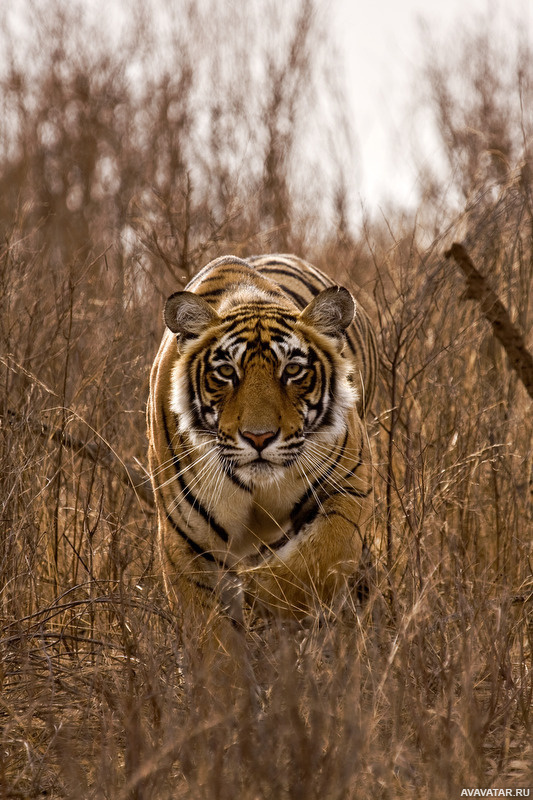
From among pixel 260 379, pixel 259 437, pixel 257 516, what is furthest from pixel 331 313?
pixel 257 516

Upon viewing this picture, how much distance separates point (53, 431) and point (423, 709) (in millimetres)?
2187

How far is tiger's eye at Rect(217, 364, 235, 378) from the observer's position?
370 cm

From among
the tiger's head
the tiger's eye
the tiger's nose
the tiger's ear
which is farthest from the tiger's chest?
the tiger's ear

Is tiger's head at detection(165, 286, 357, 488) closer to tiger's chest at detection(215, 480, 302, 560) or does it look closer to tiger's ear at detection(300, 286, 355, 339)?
tiger's ear at detection(300, 286, 355, 339)

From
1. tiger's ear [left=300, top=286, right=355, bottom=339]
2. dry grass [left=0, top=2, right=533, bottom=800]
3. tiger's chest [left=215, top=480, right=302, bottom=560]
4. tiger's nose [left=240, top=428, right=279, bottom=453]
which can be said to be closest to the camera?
dry grass [left=0, top=2, right=533, bottom=800]

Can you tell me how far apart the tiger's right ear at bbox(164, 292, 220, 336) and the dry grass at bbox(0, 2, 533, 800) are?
1.68 ft

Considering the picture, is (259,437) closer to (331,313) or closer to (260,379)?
(260,379)

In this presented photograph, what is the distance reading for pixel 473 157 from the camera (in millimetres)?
9867

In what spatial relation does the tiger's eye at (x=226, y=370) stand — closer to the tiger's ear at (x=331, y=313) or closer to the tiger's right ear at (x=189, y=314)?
the tiger's right ear at (x=189, y=314)

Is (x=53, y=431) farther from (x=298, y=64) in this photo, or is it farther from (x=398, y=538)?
(x=298, y=64)

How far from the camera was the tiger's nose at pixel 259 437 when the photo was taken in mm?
3479

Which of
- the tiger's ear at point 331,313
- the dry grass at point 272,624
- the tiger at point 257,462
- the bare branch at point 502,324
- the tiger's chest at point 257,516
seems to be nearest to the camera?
the dry grass at point 272,624

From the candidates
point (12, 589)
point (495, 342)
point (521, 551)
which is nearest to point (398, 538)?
point (521, 551)

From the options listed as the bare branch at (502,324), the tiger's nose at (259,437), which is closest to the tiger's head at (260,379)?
the tiger's nose at (259,437)
